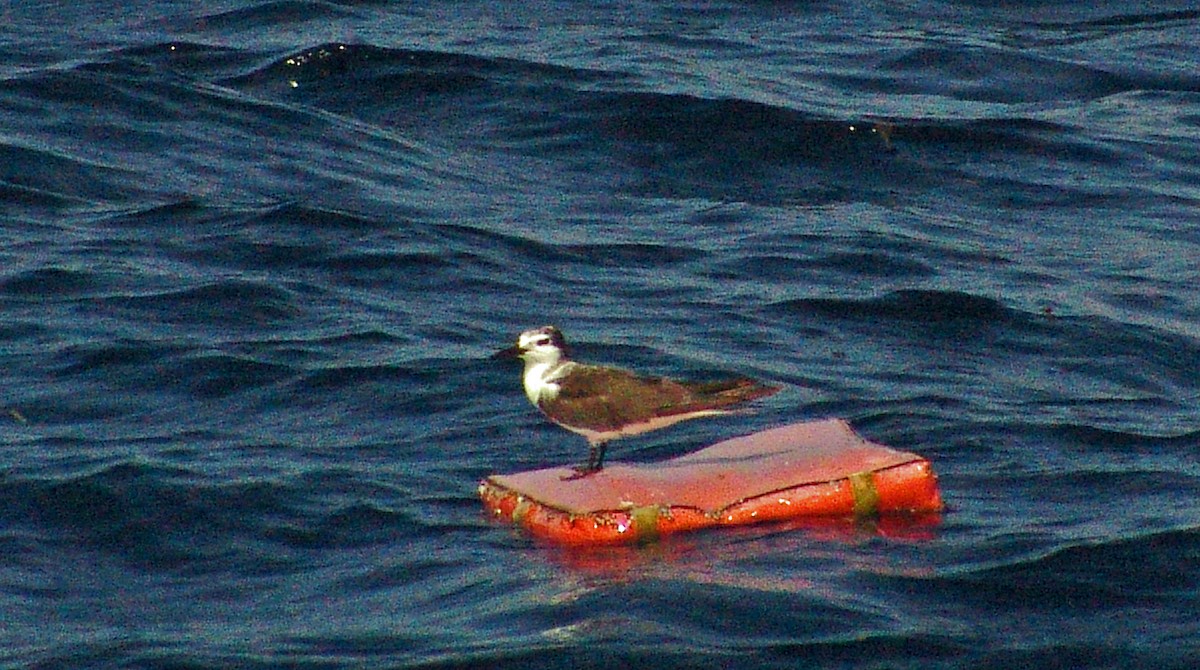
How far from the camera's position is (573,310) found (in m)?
14.1

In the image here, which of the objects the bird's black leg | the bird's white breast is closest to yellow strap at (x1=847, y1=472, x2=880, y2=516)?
the bird's black leg

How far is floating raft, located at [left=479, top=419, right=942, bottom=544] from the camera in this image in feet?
30.6

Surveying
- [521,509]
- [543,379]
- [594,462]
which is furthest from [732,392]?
[521,509]

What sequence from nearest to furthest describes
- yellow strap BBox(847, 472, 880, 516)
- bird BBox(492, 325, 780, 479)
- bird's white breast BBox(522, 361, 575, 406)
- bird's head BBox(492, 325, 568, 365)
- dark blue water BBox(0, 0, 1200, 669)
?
1. dark blue water BBox(0, 0, 1200, 669)
2. yellow strap BBox(847, 472, 880, 516)
3. bird BBox(492, 325, 780, 479)
4. bird's white breast BBox(522, 361, 575, 406)
5. bird's head BBox(492, 325, 568, 365)

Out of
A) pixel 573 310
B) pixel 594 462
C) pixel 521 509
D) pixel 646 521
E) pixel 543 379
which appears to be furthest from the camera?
pixel 573 310

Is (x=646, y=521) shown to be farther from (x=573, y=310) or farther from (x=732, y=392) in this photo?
(x=573, y=310)

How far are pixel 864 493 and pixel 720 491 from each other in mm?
660

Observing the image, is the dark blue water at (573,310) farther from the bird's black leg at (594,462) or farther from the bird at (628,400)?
the bird at (628,400)

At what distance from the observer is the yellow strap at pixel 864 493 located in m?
9.57

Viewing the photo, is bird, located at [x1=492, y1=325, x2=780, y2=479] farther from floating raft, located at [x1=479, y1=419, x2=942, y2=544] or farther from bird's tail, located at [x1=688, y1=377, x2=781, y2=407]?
floating raft, located at [x1=479, y1=419, x2=942, y2=544]

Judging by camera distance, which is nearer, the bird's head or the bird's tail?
the bird's tail

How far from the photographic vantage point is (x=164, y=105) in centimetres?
1920

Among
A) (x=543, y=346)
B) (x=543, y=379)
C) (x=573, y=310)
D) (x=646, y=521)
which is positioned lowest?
(x=573, y=310)

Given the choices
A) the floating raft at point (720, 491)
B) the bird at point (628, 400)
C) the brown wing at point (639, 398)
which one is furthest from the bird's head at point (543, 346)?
the floating raft at point (720, 491)
